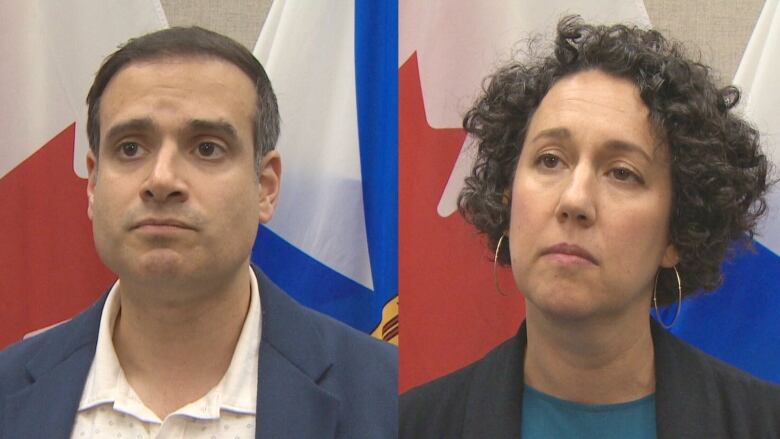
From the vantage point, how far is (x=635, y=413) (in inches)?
73.9

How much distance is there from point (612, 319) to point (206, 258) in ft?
2.60

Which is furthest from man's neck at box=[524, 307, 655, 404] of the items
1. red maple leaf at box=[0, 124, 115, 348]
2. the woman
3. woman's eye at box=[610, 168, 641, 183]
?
red maple leaf at box=[0, 124, 115, 348]

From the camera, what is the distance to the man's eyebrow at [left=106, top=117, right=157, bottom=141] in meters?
1.91

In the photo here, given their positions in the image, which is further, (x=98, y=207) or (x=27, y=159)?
(x=27, y=159)

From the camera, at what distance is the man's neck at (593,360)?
1.88 metres

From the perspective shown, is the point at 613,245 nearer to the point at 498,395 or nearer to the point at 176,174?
the point at 498,395

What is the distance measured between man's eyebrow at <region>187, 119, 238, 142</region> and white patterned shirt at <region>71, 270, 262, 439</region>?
0.44m

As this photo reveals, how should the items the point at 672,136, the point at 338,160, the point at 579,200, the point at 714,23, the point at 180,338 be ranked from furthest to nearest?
the point at 714,23 → the point at 338,160 → the point at 180,338 → the point at 672,136 → the point at 579,200

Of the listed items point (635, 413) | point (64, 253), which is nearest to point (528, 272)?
point (635, 413)

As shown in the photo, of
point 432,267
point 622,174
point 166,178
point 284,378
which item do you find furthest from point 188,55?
point 622,174

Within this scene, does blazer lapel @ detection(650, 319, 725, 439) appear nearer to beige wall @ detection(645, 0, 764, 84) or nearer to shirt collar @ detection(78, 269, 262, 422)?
shirt collar @ detection(78, 269, 262, 422)

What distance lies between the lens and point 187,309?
1980 mm

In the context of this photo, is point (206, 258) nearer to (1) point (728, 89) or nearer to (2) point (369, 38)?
(2) point (369, 38)

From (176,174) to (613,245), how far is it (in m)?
0.84
